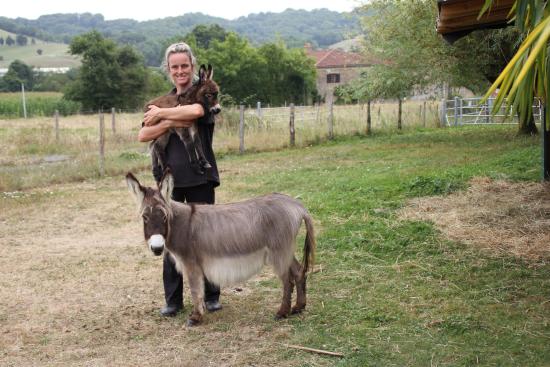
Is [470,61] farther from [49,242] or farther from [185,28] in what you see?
[185,28]

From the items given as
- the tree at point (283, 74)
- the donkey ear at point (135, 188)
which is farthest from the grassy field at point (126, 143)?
the tree at point (283, 74)

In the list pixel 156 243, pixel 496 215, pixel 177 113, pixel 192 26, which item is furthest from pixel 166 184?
pixel 192 26

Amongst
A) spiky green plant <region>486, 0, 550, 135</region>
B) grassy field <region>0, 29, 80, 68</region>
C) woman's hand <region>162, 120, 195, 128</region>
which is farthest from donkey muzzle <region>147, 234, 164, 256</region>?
grassy field <region>0, 29, 80, 68</region>

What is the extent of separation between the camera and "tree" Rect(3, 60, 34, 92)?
74312 millimetres

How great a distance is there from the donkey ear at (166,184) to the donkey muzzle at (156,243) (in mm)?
362

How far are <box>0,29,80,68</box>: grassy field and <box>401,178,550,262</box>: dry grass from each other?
125528 mm

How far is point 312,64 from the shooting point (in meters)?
54.6

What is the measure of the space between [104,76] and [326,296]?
1764 inches

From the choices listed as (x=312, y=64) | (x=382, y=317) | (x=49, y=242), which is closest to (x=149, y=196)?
(x=382, y=317)

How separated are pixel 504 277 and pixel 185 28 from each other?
166m

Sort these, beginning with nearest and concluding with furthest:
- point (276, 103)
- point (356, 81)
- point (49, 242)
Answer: point (49, 242), point (356, 81), point (276, 103)

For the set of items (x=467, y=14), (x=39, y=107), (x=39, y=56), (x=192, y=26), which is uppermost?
(x=192, y=26)

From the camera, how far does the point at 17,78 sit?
7531 cm

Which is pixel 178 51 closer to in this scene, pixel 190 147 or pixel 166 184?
pixel 190 147
